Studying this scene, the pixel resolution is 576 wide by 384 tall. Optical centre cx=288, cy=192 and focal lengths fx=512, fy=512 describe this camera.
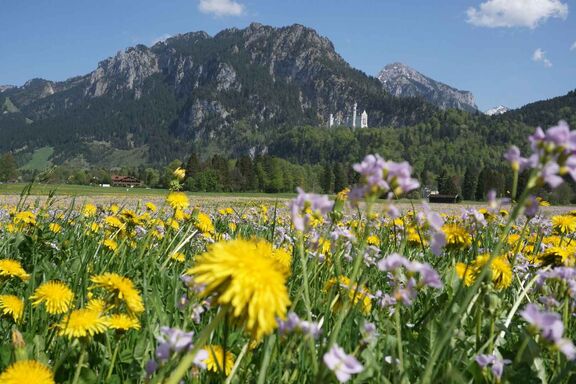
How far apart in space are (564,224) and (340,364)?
407 cm

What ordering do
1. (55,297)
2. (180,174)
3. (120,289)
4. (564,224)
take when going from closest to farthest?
1. (120,289)
2. (55,297)
3. (180,174)
4. (564,224)

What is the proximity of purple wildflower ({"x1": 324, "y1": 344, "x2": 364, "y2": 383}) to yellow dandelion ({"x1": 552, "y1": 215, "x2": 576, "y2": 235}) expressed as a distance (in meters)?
3.88

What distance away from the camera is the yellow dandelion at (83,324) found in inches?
65.1

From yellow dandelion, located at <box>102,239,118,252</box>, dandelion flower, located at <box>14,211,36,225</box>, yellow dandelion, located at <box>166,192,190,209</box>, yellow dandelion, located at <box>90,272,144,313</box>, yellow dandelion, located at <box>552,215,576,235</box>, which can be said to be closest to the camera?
yellow dandelion, located at <box>90,272,144,313</box>

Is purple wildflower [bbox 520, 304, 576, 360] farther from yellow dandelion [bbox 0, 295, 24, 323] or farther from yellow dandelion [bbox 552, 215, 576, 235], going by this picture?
yellow dandelion [bbox 552, 215, 576, 235]

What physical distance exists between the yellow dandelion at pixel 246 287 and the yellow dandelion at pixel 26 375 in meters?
0.63

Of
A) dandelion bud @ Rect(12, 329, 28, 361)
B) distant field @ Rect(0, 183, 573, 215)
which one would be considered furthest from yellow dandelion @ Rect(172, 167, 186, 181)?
dandelion bud @ Rect(12, 329, 28, 361)

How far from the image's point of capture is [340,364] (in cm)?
108

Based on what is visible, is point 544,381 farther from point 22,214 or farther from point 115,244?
point 22,214

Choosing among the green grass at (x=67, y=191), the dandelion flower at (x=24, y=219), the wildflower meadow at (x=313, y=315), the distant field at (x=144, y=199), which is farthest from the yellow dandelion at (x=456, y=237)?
the dandelion flower at (x=24, y=219)

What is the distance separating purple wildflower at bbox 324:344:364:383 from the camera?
105 centimetres

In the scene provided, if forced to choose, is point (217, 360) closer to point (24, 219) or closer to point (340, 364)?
point (340, 364)

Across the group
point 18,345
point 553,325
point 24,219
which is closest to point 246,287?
point 553,325

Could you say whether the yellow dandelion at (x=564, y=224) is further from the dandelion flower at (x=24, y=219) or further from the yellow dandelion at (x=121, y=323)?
the dandelion flower at (x=24, y=219)
